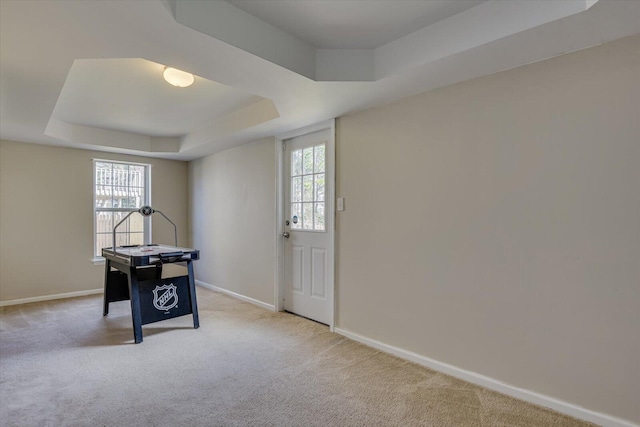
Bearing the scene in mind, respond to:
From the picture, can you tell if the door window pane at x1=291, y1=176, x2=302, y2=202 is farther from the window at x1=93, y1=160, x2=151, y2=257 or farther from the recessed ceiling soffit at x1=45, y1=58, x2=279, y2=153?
the window at x1=93, y1=160, x2=151, y2=257

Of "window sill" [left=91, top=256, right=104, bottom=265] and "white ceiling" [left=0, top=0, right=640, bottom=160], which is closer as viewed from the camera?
"white ceiling" [left=0, top=0, right=640, bottom=160]

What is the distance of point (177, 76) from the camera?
101 inches

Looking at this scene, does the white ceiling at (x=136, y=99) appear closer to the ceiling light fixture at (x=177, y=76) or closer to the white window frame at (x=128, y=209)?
the ceiling light fixture at (x=177, y=76)

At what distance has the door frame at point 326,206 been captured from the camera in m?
3.17

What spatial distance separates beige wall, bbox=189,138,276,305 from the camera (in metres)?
4.01

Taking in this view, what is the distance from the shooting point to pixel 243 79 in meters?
2.28

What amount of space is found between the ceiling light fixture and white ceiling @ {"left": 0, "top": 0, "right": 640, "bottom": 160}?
0.26ft

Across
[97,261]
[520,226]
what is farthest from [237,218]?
[520,226]

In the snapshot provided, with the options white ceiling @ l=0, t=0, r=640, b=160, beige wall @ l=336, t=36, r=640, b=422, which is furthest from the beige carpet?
white ceiling @ l=0, t=0, r=640, b=160

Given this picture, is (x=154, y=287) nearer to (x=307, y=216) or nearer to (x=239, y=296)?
(x=239, y=296)

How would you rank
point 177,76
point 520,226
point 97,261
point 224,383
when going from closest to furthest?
point 520,226 → point 224,383 → point 177,76 → point 97,261

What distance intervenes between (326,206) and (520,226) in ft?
5.75

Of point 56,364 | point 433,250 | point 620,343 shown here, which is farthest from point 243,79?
point 620,343

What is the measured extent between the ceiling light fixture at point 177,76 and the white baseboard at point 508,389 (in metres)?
2.67
